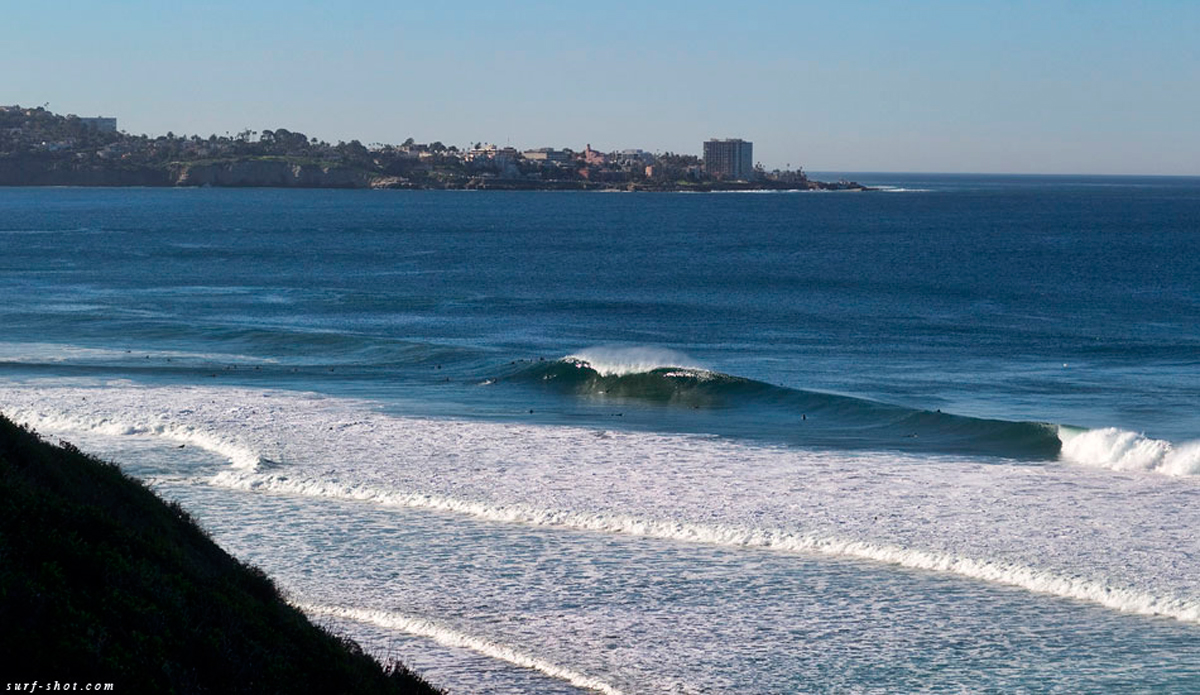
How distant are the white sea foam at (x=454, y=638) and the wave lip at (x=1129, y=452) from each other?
15815 mm

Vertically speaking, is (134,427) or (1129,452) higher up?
(1129,452)

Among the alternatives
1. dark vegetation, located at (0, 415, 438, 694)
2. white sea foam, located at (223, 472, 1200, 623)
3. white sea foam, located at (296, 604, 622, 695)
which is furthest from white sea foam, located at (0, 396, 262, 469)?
dark vegetation, located at (0, 415, 438, 694)

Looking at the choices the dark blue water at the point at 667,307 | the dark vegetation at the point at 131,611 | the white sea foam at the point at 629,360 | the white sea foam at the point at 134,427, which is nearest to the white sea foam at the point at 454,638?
the dark vegetation at the point at 131,611

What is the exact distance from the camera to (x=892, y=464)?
26.1 meters

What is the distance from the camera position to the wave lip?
25469mm

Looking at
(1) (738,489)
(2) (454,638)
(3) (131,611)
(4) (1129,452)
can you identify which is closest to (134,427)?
(1) (738,489)

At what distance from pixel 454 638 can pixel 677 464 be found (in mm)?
11109

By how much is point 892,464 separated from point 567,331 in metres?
25.5

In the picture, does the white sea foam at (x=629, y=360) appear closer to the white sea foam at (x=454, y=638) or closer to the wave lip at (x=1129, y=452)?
the wave lip at (x=1129, y=452)

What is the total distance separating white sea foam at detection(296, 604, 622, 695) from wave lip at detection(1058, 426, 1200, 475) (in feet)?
51.9

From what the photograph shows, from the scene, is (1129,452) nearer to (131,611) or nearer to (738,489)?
(738,489)

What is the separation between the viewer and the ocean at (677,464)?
1548cm

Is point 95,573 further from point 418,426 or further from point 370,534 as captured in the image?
point 418,426

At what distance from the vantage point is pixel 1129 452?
26.1 metres
